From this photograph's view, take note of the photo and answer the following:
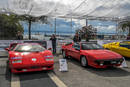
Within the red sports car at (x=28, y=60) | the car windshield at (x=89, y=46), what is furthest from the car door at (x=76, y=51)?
the red sports car at (x=28, y=60)

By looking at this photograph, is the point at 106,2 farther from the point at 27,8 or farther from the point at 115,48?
the point at 27,8

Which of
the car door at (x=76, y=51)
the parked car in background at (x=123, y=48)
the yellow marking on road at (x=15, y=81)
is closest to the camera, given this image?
the yellow marking on road at (x=15, y=81)

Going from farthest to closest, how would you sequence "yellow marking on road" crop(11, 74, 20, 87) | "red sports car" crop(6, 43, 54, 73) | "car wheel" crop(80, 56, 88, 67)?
"car wheel" crop(80, 56, 88, 67) → "red sports car" crop(6, 43, 54, 73) → "yellow marking on road" crop(11, 74, 20, 87)

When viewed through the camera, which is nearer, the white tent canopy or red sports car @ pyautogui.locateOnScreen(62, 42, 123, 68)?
red sports car @ pyautogui.locateOnScreen(62, 42, 123, 68)

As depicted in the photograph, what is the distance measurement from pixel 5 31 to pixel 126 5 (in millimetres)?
15941

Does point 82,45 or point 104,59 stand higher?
point 82,45

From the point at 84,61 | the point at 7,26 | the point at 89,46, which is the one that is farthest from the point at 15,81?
the point at 7,26

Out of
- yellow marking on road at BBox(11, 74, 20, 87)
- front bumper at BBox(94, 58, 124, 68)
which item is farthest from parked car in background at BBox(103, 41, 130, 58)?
yellow marking on road at BBox(11, 74, 20, 87)

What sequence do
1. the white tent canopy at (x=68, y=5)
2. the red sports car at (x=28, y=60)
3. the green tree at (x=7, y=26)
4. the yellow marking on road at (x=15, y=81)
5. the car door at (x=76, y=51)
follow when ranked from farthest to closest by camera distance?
the green tree at (x=7, y=26) → the white tent canopy at (x=68, y=5) → the car door at (x=76, y=51) → the red sports car at (x=28, y=60) → the yellow marking on road at (x=15, y=81)

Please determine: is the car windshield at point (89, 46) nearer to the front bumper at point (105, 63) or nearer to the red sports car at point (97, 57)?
the red sports car at point (97, 57)

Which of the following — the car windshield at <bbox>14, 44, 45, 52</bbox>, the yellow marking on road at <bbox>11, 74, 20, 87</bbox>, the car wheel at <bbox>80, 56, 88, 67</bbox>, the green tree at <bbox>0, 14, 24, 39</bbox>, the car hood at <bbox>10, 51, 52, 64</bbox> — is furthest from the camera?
the green tree at <bbox>0, 14, 24, 39</bbox>

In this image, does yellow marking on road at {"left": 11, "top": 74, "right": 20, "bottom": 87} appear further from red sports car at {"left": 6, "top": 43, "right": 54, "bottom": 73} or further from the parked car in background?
the parked car in background

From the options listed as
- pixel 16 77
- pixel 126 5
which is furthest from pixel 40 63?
pixel 126 5

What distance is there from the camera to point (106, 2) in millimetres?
7598
